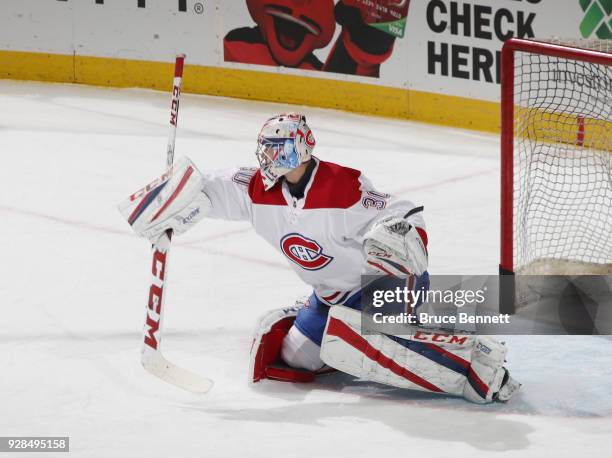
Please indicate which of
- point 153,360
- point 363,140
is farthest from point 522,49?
point 363,140

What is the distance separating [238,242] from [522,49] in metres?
1.58

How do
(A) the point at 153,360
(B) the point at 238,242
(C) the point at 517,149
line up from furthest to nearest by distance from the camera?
1. (B) the point at 238,242
2. (C) the point at 517,149
3. (A) the point at 153,360

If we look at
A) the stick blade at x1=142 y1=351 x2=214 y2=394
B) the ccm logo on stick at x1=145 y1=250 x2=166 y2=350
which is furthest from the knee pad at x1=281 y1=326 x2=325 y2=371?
the ccm logo on stick at x1=145 y1=250 x2=166 y2=350

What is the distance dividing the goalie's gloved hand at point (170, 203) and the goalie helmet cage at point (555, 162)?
3.91ft

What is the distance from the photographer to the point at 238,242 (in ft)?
15.8

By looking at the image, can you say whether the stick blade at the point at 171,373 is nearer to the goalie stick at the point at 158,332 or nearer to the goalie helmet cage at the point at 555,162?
the goalie stick at the point at 158,332

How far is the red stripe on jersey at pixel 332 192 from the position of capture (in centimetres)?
303

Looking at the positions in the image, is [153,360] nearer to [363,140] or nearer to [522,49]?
[522,49]

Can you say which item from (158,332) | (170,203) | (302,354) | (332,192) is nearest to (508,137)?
(332,192)

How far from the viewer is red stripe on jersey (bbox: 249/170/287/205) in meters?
3.09

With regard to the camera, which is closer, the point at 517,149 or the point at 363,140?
the point at 517,149

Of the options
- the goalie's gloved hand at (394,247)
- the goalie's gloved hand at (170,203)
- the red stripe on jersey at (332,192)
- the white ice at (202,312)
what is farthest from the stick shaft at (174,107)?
the goalie's gloved hand at (394,247)

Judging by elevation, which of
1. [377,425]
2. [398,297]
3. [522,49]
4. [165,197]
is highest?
[522,49]

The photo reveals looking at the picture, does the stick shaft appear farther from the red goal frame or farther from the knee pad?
the red goal frame
